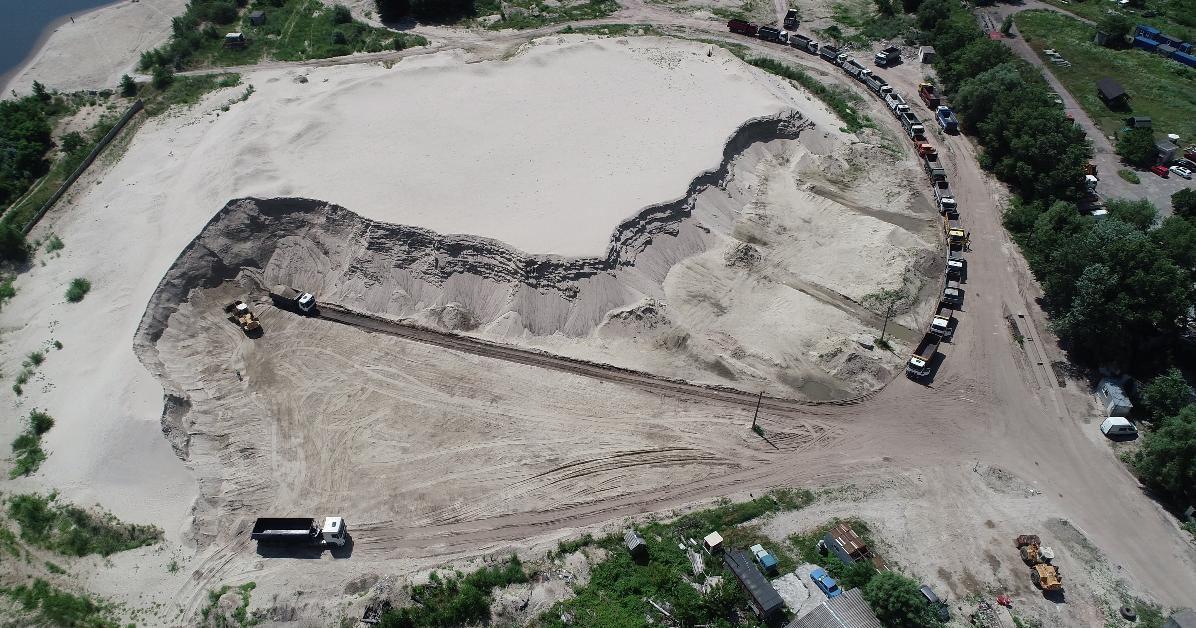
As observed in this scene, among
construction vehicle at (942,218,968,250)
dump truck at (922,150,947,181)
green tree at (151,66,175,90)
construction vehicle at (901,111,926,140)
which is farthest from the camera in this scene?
green tree at (151,66,175,90)

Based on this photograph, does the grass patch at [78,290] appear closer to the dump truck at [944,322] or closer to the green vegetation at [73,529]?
the green vegetation at [73,529]

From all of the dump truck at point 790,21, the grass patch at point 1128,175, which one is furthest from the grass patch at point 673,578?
the dump truck at point 790,21

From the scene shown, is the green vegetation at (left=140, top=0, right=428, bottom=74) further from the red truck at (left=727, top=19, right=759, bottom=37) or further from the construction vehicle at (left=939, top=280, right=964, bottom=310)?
the construction vehicle at (left=939, top=280, right=964, bottom=310)

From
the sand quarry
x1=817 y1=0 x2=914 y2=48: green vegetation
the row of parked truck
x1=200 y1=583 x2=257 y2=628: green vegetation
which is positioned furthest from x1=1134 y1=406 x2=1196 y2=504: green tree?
x1=817 y1=0 x2=914 y2=48: green vegetation

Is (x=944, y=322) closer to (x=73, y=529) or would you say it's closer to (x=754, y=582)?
(x=754, y=582)

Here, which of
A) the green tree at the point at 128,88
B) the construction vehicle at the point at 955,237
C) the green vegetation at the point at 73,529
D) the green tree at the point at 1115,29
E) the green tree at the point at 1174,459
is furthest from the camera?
the green tree at the point at 1115,29

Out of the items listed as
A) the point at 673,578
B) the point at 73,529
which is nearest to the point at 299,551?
the point at 73,529
